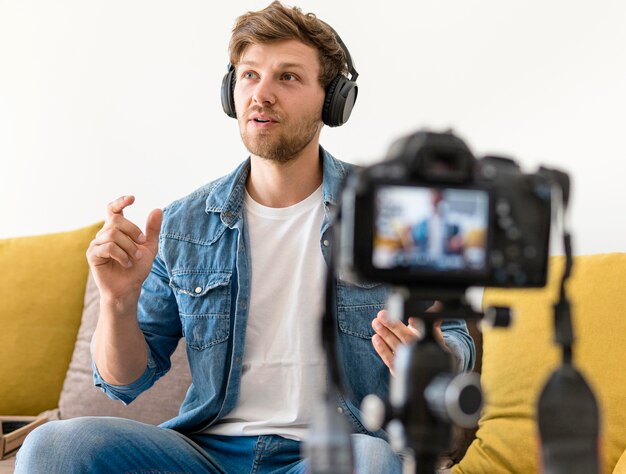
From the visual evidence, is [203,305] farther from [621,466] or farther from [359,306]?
[621,466]

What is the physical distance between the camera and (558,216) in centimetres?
64

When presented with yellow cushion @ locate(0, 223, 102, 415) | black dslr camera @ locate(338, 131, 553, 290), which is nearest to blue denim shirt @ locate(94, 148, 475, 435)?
yellow cushion @ locate(0, 223, 102, 415)

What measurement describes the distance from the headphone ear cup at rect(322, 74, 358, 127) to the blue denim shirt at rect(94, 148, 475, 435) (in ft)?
0.37

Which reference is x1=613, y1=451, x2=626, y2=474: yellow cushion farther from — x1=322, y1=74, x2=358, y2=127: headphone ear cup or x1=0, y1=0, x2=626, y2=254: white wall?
x1=322, y1=74, x2=358, y2=127: headphone ear cup

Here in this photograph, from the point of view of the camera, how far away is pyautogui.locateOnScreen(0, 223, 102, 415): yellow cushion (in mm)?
2020

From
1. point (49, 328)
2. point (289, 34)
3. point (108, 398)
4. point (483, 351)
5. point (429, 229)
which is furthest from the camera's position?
point (49, 328)

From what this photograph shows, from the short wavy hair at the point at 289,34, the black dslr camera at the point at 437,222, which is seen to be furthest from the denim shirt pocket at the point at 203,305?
the black dslr camera at the point at 437,222

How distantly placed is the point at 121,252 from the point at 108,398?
869 millimetres

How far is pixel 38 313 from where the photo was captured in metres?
2.06

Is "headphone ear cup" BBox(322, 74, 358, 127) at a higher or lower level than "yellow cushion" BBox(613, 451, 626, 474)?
higher

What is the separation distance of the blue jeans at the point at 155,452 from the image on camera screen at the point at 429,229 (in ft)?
2.02

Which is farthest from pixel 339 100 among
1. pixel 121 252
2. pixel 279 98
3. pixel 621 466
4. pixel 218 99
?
pixel 621 466

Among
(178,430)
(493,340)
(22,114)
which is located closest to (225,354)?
(178,430)

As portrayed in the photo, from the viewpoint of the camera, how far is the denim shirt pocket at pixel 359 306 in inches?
58.6
